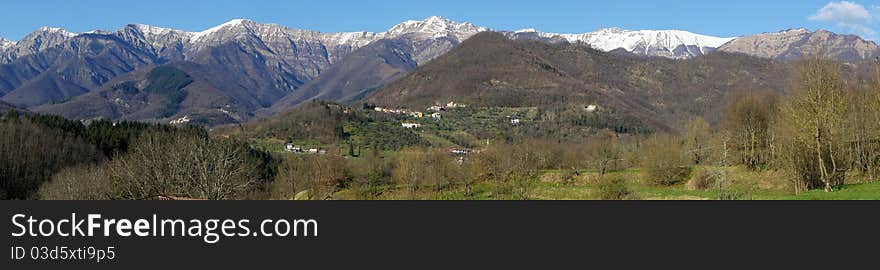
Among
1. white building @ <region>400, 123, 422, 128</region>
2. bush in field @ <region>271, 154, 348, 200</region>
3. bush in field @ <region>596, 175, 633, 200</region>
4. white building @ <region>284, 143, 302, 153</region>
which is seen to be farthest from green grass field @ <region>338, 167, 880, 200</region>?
white building @ <region>400, 123, 422, 128</region>

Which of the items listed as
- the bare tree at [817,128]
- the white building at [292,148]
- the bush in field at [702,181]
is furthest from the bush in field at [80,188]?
the white building at [292,148]

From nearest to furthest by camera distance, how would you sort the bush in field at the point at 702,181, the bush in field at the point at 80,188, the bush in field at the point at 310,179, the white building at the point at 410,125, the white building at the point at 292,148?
the bush in field at the point at 80,188, the bush in field at the point at 702,181, the bush in field at the point at 310,179, the white building at the point at 292,148, the white building at the point at 410,125

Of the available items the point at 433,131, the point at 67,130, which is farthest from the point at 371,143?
the point at 67,130

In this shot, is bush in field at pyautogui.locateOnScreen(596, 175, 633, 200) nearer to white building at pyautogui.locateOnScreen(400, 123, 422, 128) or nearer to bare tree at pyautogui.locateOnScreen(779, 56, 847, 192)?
bare tree at pyautogui.locateOnScreen(779, 56, 847, 192)

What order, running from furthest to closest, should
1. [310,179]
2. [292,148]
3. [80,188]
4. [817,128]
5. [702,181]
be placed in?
1. [292,148]
2. [310,179]
3. [80,188]
4. [702,181]
5. [817,128]

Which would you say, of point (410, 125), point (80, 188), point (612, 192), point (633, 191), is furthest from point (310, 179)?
point (410, 125)

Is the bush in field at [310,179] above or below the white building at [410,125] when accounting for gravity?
below

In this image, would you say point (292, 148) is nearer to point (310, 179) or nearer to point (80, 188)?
point (310, 179)

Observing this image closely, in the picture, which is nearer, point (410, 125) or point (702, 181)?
point (702, 181)

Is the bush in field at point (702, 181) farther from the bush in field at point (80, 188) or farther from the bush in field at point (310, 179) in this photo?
the bush in field at point (80, 188)
